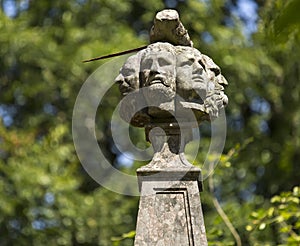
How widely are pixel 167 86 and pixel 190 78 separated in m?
0.12

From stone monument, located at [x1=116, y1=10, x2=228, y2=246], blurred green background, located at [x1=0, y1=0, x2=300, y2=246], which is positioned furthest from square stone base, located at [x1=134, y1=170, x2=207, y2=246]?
blurred green background, located at [x1=0, y1=0, x2=300, y2=246]

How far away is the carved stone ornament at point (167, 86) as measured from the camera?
13.4ft

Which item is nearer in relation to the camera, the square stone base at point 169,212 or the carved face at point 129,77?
the square stone base at point 169,212

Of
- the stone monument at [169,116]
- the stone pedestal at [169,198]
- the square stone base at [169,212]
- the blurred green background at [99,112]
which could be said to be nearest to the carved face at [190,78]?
the stone monument at [169,116]

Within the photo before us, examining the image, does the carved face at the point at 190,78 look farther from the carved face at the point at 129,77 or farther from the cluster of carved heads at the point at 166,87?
the carved face at the point at 129,77

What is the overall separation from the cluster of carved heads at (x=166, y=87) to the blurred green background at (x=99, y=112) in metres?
6.77

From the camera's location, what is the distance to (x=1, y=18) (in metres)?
12.9

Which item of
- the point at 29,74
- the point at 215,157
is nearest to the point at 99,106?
the point at 29,74

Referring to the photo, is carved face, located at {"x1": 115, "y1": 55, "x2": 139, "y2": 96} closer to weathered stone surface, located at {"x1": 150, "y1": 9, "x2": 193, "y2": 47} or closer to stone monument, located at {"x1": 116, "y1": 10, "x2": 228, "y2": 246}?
stone monument, located at {"x1": 116, "y1": 10, "x2": 228, "y2": 246}

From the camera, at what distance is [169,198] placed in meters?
3.98

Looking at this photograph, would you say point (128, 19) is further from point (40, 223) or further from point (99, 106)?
point (40, 223)

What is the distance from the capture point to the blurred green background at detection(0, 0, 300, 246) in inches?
453

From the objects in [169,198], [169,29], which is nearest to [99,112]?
[169,29]

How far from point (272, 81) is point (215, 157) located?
6459 millimetres
